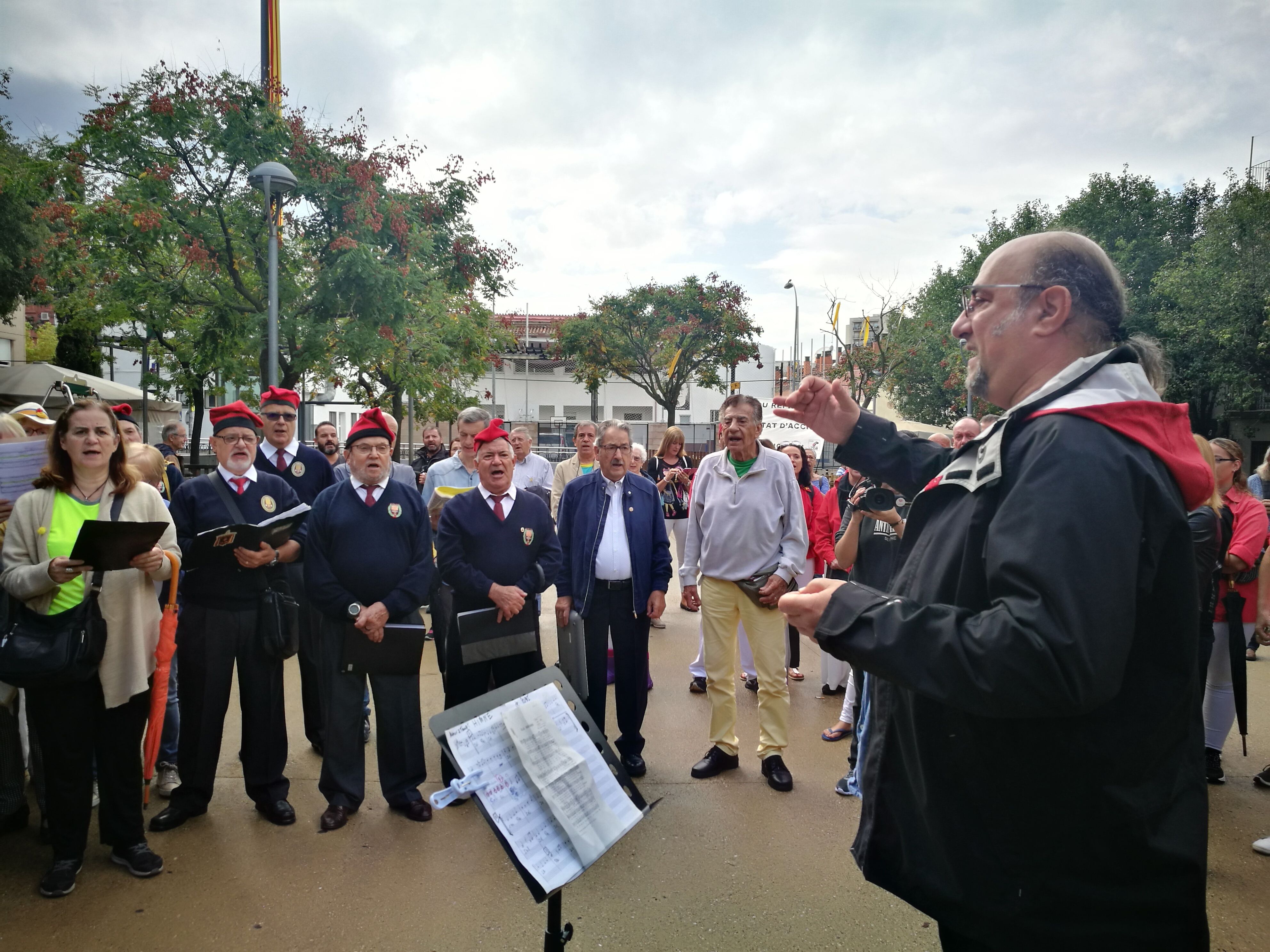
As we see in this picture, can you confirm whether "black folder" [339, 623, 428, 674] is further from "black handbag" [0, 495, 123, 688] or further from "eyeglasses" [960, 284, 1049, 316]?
"eyeglasses" [960, 284, 1049, 316]

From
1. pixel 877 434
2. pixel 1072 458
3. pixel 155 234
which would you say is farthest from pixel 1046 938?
pixel 155 234

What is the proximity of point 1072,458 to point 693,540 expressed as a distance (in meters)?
3.72

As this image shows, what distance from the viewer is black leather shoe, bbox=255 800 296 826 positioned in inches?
155

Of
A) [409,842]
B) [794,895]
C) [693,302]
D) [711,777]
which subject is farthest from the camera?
[693,302]

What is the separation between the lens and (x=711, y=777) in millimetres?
4559

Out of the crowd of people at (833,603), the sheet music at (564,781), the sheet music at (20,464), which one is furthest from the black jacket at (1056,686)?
the sheet music at (20,464)

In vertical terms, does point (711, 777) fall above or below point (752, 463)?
below

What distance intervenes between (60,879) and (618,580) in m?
2.95

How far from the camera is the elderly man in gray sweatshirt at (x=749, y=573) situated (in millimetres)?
4543

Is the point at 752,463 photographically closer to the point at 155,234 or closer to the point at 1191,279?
the point at 155,234

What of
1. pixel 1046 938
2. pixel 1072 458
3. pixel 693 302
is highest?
pixel 693 302

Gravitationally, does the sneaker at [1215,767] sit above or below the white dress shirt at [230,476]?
below

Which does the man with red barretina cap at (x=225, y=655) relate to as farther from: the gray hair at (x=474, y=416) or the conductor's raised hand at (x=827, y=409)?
the conductor's raised hand at (x=827, y=409)

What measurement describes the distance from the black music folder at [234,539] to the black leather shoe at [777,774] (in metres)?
2.94
